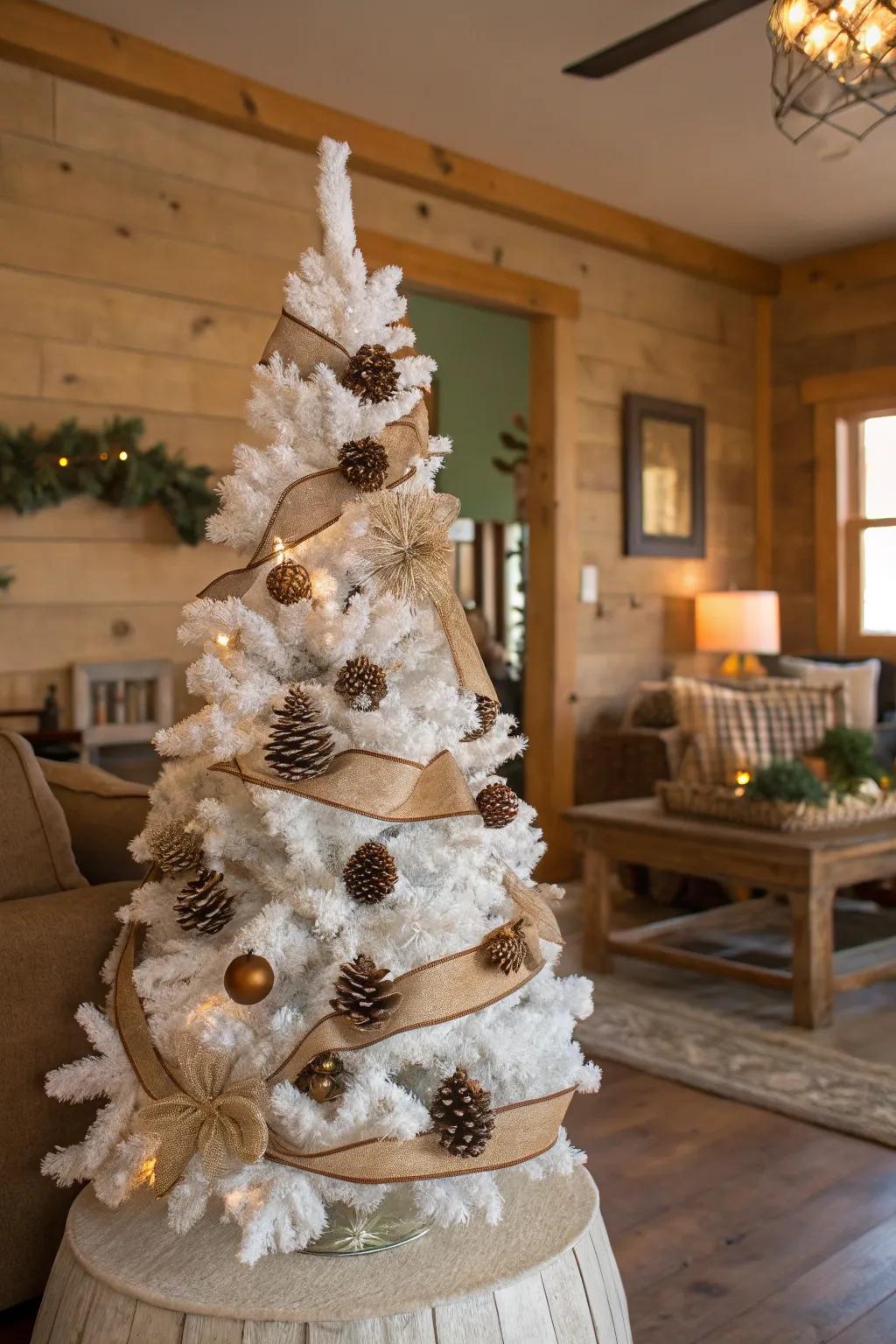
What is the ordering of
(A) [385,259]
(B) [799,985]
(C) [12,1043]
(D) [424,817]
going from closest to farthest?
1. (D) [424,817]
2. (C) [12,1043]
3. (B) [799,985]
4. (A) [385,259]

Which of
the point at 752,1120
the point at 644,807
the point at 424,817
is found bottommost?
the point at 752,1120

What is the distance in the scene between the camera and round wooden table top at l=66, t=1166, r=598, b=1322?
1121mm

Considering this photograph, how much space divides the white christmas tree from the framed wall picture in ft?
13.3

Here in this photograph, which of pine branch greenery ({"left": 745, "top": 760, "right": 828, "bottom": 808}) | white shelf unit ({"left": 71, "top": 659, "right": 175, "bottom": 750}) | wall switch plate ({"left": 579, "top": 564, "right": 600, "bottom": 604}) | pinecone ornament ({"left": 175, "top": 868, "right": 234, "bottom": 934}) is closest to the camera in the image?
pinecone ornament ({"left": 175, "top": 868, "right": 234, "bottom": 934})

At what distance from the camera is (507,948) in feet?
4.23

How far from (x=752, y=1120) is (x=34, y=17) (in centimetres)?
331

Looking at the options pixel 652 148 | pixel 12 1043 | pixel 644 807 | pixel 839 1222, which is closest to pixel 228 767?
pixel 12 1043

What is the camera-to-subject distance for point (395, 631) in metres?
1.33

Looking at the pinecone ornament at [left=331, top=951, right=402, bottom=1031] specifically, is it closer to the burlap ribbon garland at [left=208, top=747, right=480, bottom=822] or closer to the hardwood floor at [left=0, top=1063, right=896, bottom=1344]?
the burlap ribbon garland at [left=208, top=747, right=480, bottom=822]

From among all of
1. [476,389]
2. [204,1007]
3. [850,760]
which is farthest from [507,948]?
[476,389]

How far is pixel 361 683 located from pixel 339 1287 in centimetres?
59

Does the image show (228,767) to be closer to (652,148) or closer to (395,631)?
(395,631)

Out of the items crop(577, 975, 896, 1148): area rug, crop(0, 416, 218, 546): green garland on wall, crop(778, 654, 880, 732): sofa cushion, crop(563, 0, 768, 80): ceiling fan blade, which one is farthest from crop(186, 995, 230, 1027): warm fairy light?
crop(778, 654, 880, 732): sofa cushion

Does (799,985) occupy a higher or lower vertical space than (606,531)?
lower
